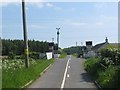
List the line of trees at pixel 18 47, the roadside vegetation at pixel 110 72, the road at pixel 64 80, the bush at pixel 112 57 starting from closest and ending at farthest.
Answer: the roadside vegetation at pixel 110 72, the road at pixel 64 80, the bush at pixel 112 57, the line of trees at pixel 18 47

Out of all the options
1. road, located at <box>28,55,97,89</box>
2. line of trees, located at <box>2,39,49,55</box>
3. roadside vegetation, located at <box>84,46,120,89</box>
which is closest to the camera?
roadside vegetation, located at <box>84,46,120,89</box>

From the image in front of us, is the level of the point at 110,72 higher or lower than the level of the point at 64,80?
higher

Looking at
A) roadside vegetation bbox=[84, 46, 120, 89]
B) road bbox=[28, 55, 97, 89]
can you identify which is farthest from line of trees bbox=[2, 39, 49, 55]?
roadside vegetation bbox=[84, 46, 120, 89]

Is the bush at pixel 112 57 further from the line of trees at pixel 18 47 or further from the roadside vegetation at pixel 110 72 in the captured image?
the line of trees at pixel 18 47

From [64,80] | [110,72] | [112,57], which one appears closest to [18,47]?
[112,57]

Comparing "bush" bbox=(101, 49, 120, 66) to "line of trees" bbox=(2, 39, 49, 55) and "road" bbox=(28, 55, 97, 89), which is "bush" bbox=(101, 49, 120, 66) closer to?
"road" bbox=(28, 55, 97, 89)

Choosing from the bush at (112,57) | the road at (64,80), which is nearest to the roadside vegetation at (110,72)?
the bush at (112,57)

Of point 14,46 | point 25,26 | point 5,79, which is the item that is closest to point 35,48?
point 14,46

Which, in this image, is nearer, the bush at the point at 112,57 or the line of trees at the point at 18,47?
the bush at the point at 112,57

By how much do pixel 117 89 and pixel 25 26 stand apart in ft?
45.9

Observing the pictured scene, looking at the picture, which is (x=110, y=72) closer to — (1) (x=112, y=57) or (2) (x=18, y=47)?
(1) (x=112, y=57)

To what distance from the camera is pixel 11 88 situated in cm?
1681

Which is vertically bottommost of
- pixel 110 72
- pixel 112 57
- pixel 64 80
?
pixel 64 80

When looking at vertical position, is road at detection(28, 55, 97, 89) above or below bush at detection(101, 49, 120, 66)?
below
